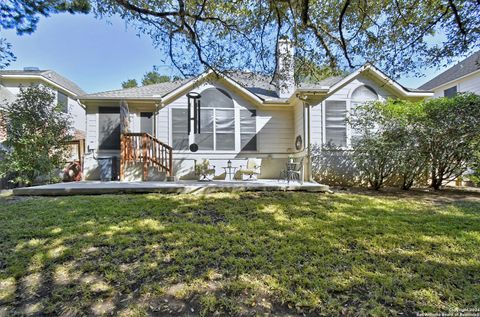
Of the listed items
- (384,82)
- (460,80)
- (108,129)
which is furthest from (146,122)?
(460,80)

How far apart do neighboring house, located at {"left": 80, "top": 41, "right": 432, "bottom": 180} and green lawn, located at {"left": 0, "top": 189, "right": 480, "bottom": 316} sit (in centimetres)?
406

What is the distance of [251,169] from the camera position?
29.1 feet

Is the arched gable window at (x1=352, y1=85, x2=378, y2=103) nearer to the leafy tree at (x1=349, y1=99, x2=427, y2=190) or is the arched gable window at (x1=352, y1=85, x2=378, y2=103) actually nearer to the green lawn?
the leafy tree at (x1=349, y1=99, x2=427, y2=190)

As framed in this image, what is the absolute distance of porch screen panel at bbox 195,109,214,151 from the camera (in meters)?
9.24

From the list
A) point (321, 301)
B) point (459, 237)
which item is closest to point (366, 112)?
point (459, 237)

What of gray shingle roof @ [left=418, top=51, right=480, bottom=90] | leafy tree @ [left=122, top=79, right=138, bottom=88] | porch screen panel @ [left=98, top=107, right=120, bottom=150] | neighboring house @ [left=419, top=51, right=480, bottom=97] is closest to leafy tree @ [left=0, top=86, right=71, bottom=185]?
porch screen panel @ [left=98, top=107, right=120, bottom=150]

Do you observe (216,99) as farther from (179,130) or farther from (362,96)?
(362,96)

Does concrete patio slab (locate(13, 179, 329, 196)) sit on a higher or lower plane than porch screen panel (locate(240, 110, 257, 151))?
lower

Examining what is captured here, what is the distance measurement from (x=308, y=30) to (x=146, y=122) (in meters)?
6.29

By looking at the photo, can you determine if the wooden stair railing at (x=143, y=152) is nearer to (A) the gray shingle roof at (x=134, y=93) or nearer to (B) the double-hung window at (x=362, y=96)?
(A) the gray shingle roof at (x=134, y=93)

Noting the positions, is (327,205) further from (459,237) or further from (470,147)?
(470,147)

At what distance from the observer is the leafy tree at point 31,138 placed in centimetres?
830

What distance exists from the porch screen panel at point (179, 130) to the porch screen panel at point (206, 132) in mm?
480

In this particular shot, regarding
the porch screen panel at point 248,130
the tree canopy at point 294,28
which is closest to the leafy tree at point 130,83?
the porch screen panel at point 248,130
